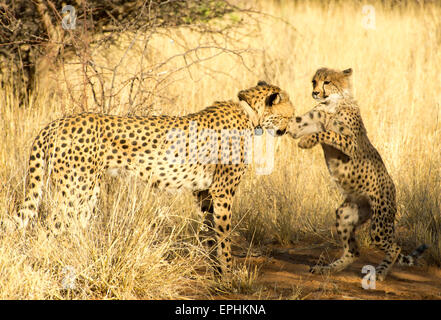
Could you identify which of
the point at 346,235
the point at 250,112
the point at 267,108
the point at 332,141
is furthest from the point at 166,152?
the point at 346,235

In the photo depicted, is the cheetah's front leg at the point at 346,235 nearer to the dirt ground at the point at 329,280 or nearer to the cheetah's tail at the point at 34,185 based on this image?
the dirt ground at the point at 329,280

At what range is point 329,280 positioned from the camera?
4.06 meters

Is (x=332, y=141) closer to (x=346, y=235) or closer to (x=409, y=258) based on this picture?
(x=346, y=235)

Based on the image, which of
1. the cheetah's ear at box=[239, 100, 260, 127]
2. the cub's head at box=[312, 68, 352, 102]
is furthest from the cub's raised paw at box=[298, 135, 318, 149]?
the cheetah's ear at box=[239, 100, 260, 127]

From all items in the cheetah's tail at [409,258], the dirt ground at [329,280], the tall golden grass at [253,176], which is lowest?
the dirt ground at [329,280]

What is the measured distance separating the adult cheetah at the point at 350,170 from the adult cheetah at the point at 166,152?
375 mm

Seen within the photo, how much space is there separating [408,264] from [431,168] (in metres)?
1.43

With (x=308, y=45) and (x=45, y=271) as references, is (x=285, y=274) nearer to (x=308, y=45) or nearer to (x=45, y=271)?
(x=45, y=271)

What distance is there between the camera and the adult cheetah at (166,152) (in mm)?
3803

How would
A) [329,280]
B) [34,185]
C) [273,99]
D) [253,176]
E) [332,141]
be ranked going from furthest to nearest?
[253,176], [273,99], [329,280], [332,141], [34,185]

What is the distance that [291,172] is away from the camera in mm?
5609

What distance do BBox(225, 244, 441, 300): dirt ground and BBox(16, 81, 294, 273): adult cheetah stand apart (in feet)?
1.12

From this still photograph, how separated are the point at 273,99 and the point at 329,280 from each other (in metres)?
1.23

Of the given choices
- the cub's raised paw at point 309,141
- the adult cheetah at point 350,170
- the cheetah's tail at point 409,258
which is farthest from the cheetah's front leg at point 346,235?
the cub's raised paw at point 309,141
